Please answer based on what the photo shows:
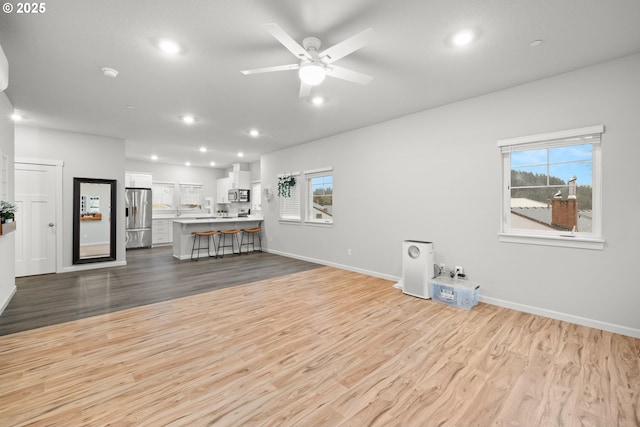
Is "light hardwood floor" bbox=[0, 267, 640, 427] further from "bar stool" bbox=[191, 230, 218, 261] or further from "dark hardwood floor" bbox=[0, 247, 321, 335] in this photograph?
"bar stool" bbox=[191, 230, 218, 261]

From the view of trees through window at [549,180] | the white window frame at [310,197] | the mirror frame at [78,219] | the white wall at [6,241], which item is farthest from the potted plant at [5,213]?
the view of trees through window at [549,180]

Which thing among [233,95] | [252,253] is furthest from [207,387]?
[252,253]

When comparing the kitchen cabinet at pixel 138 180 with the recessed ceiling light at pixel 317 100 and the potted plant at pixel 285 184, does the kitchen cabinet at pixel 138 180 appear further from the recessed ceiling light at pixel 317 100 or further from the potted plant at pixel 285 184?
the recessed ceiling light at pixel 317 100

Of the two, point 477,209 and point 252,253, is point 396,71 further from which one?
point 252,253

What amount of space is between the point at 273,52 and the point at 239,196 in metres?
6.90

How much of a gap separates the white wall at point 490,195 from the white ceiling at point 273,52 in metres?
0.31

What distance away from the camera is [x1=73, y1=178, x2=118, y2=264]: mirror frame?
5469mm

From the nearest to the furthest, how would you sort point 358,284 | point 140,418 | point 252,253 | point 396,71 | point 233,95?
point 140,418 → point 396,71 → point 233,95 → point 358,284 → point 252,253

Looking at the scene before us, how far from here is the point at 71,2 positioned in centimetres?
202

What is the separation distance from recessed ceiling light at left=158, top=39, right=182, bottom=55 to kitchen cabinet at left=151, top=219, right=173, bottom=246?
7625 millimetres

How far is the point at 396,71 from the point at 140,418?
3766 millimetres

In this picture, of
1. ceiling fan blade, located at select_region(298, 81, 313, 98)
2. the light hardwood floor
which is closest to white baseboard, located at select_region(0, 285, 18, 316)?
the light hardwood floor

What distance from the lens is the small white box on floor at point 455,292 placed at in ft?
11.5

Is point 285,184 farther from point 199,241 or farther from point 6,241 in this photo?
point 6,241
